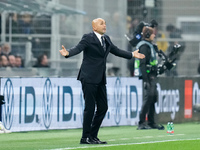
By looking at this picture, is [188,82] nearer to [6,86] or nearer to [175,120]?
[175,120]

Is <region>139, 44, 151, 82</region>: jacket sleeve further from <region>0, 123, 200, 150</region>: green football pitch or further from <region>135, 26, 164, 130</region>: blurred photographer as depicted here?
<region>0, 123, 200, 150</region>: green football pitch

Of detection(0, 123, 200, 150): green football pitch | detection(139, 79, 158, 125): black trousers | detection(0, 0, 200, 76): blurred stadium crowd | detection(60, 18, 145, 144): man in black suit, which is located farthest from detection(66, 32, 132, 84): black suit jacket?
detection(0, 0, 200, 76): blurred stadium crowd

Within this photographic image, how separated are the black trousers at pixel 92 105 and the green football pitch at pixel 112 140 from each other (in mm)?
315

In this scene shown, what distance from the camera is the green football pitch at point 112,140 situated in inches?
449

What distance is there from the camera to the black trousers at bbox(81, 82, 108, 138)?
12.0 m

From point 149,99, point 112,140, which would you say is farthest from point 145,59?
point 112,140

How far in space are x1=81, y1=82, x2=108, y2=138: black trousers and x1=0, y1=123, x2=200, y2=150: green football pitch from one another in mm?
315

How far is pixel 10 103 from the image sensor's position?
15656mm

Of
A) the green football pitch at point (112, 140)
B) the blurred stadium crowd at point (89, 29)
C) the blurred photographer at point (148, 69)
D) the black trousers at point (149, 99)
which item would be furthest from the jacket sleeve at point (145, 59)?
the blurred stadium crowd at point (89, 29)

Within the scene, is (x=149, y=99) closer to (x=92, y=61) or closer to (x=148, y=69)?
(x=148, y=69)

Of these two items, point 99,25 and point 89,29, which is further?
point 89,29

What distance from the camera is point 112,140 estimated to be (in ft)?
41.8

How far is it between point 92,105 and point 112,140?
38.9 inches

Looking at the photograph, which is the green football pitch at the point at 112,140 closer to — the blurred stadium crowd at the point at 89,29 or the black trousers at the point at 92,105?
the black trousers at the point at 92,105
